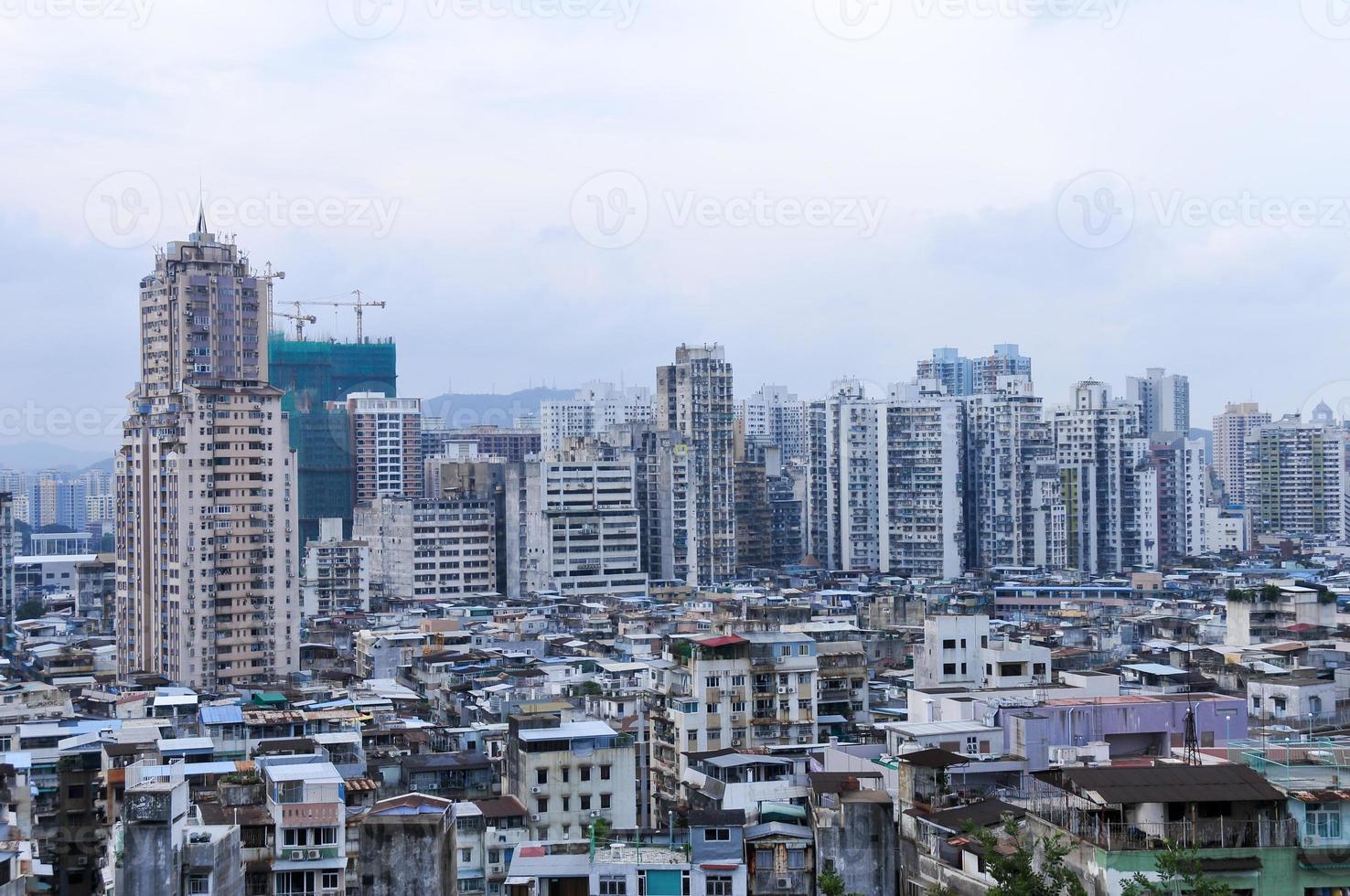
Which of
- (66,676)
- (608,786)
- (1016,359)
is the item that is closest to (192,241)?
(66,676)

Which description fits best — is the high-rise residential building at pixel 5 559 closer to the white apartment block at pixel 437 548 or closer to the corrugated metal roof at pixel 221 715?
the white apartment block at pixel 437 548

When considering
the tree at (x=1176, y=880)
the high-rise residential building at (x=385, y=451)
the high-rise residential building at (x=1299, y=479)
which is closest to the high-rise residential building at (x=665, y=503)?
the high-rise residential building at (x=385, y=451)

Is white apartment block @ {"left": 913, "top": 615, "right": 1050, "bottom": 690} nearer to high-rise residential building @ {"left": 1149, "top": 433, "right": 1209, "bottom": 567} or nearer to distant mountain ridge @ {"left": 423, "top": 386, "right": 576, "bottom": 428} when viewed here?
high-rise residential building @ {"left": 1149, "top": 433, "right": 1209, "bottom": 567}

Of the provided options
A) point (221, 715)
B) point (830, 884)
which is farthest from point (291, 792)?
point (221, 715)

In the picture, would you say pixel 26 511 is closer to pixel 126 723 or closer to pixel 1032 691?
pixel 126 723

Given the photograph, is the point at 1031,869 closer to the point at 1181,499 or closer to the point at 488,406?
the point at 1181,499

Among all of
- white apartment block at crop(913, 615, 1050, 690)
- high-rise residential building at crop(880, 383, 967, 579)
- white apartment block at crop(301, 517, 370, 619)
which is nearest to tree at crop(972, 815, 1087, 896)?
white apartment block at crop(913, 615, 1050, 690)
